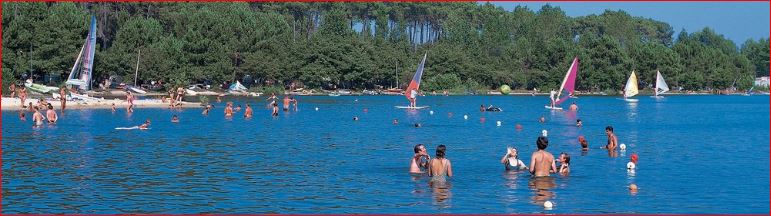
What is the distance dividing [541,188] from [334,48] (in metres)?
112

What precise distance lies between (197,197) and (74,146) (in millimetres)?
18884

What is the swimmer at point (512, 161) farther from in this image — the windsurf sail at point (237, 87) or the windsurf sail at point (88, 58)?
the windsurf sail at point (237, 87)

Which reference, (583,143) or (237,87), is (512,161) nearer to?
(583,143)

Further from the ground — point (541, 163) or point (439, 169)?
point (541, 163)

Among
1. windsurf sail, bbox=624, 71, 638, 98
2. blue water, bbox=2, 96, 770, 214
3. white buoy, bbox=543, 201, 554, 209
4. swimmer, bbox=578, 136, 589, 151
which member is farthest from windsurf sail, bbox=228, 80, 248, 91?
white buoy, bbox=543, 201, 554, 209

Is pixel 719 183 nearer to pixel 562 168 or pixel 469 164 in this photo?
pixel 562 168

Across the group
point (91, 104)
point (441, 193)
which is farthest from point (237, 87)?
point (441, 193)

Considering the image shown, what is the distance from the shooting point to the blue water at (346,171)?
2698cm

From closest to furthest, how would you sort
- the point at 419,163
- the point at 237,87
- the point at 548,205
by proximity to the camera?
the point at 548,205
the point at 419,163
the point at 237,87

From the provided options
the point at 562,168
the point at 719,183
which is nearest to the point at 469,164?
the point at 562,168

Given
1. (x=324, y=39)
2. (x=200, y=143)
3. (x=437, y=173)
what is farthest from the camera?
(x=324, y=39)

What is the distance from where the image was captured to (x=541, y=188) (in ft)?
97.0

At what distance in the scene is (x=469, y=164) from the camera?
3816 centimetres

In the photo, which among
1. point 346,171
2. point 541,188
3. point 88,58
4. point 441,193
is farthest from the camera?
point 88,58
